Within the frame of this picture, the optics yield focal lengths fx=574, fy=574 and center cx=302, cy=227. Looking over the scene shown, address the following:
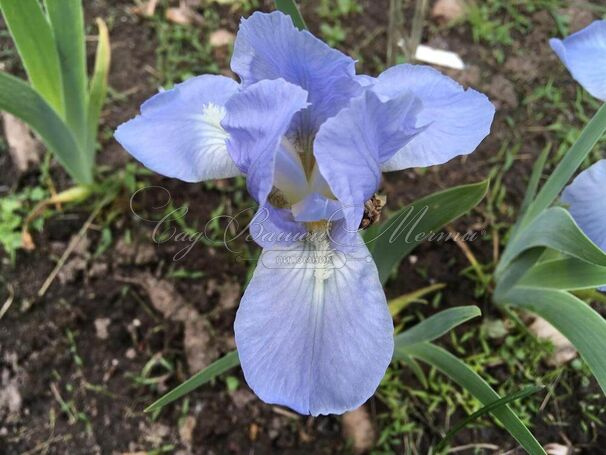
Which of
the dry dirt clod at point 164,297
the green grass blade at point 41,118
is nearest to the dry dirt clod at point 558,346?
the dry dirt clod at point 164,297

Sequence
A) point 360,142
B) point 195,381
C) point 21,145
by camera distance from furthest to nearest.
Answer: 1. point 21,145
2. point 195,381
3. point 360,142

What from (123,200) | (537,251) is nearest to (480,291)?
(537,251)

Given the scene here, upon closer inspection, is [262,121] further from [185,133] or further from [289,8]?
[289,8]

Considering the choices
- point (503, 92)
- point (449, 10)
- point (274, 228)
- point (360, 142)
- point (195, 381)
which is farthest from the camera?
point (449, 10)

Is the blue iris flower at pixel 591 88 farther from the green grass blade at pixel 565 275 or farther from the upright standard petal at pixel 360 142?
the upright standard petal at pixel 360 142

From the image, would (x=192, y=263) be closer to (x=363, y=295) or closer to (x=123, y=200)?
(x=123, y=200)

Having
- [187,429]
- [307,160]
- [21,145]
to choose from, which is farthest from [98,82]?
[187,429]

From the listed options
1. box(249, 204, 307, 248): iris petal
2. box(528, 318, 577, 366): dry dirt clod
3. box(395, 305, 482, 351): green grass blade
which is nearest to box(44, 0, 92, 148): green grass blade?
box(249, 204, 307, 248): iris petal
